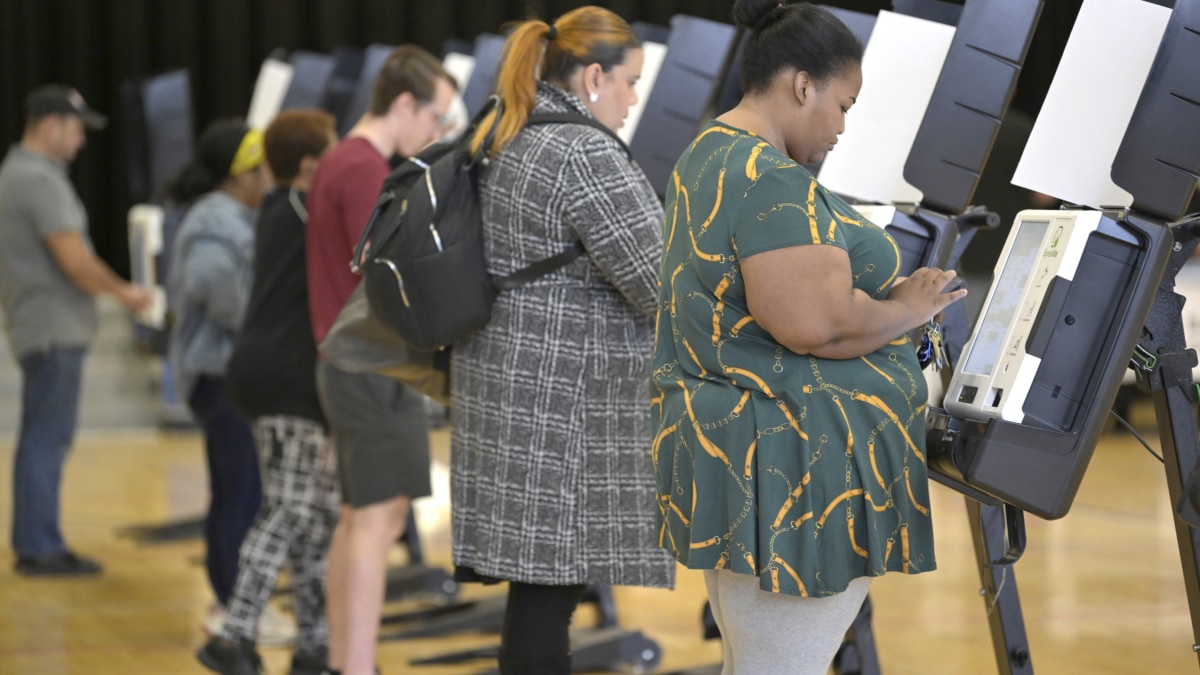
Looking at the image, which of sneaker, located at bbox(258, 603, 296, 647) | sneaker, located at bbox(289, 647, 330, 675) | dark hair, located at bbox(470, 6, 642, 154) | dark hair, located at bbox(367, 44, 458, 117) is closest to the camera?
dark hair, located at bbox(470, 6, 642, 154)

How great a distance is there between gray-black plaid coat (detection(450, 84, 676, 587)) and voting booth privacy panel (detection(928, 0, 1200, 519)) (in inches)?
23.3

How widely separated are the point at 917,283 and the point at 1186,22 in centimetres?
51

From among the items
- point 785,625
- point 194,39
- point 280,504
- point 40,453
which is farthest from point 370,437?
point 194,39

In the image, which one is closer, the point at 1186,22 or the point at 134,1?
the point at 1186,22

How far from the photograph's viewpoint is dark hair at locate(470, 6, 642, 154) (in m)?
2.32

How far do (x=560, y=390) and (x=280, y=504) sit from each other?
4.03ft

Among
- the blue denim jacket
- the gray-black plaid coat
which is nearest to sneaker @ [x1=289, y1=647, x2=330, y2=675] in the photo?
the blue denim jacket

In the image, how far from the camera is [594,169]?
7.27 ft

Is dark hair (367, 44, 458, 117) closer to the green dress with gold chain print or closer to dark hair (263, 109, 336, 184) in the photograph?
dark hair (263, 109, 336, 184)

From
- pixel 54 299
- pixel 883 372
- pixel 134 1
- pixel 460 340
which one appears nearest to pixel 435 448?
pixel 54 299

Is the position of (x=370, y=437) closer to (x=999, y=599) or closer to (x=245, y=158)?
(x=999, y=599)

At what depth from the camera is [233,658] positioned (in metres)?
3.33

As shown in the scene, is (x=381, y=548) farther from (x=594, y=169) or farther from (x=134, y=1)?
(x=134, y=1)

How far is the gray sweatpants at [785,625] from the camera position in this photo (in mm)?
1708
